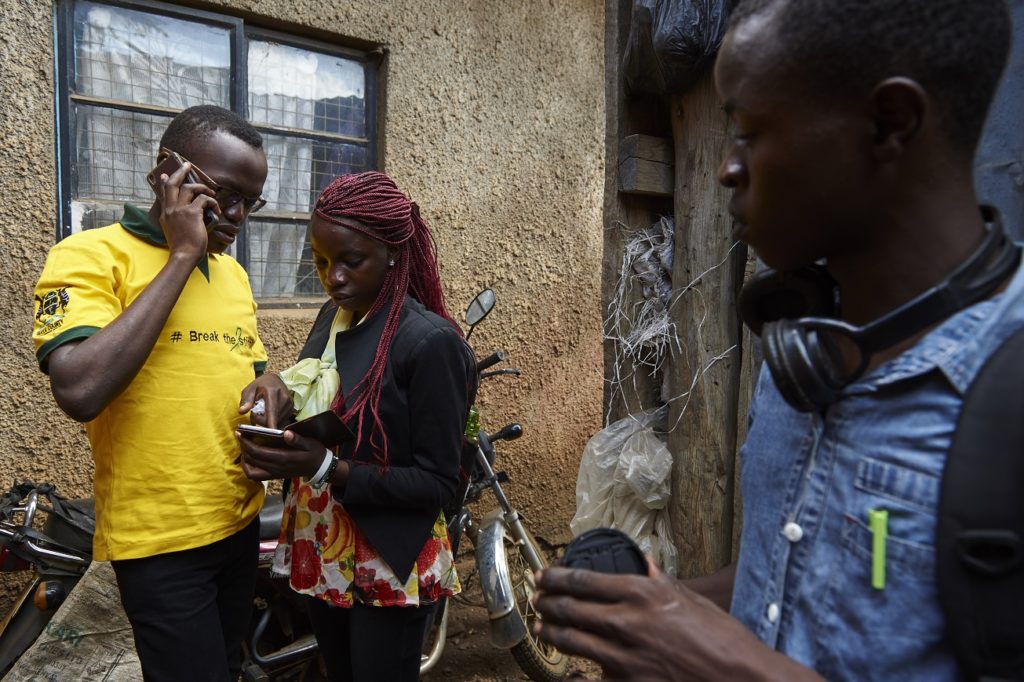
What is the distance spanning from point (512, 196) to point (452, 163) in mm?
456

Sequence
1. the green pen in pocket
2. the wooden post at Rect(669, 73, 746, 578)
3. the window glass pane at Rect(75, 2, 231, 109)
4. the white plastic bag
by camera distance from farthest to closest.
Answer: the window glass pane at Rect(75, 2, 231, 109) < the white plastic bag < the wooden post at Rect(669, 73, 746, 578) < the green pen in pocket

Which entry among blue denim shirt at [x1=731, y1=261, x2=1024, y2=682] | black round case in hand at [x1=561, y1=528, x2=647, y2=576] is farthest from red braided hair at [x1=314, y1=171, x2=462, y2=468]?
blue denim shirt at [x1=731, y1=261, x2=1024, y2=682]

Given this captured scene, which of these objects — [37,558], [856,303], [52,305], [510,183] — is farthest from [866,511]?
[510,183]

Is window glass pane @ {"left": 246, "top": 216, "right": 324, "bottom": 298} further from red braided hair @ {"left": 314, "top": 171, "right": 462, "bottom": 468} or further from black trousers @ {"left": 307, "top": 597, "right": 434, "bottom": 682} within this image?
black trousers @ {"left": 307, "top": 597, "right": 434, "bottom": 682}

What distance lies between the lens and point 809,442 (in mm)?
988

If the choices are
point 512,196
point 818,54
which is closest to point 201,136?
point 818,54

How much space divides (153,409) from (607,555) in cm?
142

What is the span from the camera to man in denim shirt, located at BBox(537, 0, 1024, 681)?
828 millimetres


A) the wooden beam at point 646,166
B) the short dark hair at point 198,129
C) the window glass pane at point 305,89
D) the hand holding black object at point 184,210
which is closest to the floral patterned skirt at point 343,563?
the hand holding black object at point 184,210

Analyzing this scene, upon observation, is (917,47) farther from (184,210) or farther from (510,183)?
(510,183)

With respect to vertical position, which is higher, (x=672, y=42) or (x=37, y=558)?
(x=672, y=42)

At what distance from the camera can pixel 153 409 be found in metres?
1.93

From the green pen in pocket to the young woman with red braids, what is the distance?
4.32ft

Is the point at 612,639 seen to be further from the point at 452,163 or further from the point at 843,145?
the point at 452,163
